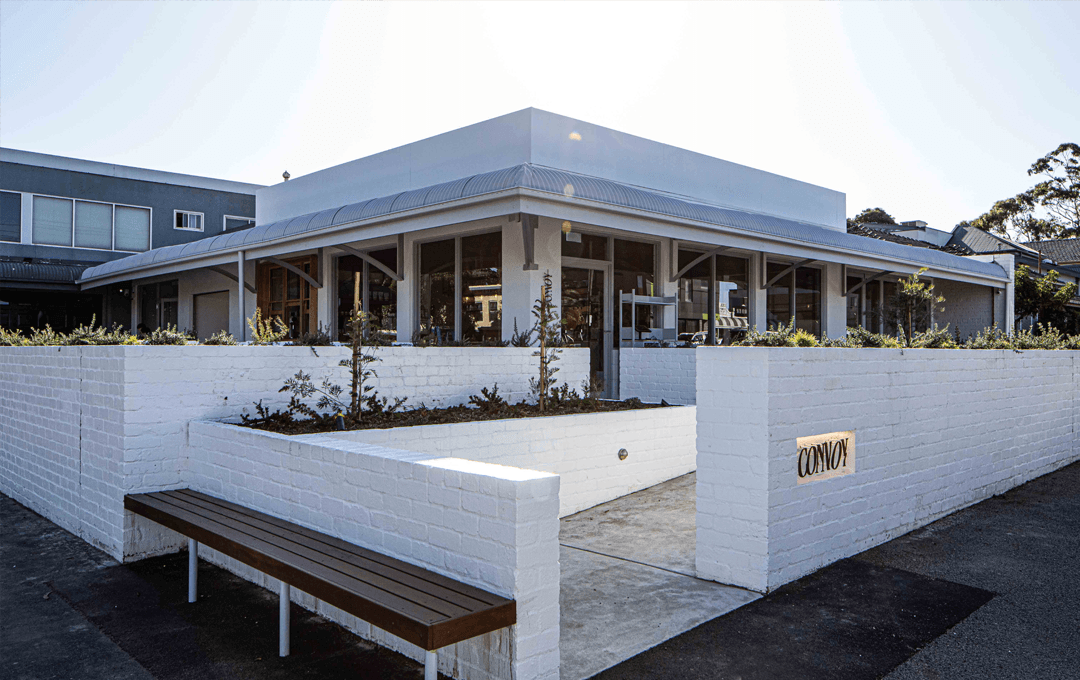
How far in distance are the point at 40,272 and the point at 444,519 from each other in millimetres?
19006

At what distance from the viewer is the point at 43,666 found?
3.80 metres

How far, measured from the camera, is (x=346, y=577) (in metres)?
3.53

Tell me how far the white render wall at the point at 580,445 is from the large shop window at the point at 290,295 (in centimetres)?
895

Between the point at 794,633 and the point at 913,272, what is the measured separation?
14321 millimetres

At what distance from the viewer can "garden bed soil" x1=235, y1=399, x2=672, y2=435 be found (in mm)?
6055

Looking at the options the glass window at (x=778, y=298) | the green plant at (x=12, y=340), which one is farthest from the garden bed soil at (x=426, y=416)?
the glass window at (x=778, y=298)

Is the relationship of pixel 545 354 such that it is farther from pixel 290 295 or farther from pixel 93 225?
pixel 93 225

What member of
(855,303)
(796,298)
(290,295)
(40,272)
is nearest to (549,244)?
(796,298)

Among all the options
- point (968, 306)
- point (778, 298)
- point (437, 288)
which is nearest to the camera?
point (437, 288)

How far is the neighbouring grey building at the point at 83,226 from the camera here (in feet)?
63.1

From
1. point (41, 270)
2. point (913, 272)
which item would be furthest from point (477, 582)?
point (41, 270)

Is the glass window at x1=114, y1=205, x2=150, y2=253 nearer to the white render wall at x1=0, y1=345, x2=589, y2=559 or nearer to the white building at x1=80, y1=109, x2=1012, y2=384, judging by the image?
the white building at x1=80, y1=109, x2=1012, y2=384

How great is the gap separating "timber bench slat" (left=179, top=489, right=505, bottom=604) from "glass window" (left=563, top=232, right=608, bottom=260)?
23.2 ft

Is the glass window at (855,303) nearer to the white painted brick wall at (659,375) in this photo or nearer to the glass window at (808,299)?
the glass window at (808,299)
